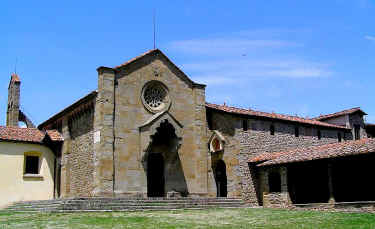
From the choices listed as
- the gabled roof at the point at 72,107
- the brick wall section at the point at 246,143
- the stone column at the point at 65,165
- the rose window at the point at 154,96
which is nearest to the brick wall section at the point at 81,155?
the stone column at the point at 65,165

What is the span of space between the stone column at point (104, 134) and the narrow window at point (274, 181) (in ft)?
37.6

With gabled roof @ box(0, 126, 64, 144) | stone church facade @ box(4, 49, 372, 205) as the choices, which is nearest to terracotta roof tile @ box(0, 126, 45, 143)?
gabled roof @ box(0, 126, 64, 144)

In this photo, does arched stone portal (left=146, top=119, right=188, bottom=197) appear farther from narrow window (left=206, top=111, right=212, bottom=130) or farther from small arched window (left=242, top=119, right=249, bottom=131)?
small arched window (left=242, top=119, right=249, bottom=131)

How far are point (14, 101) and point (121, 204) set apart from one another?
23235 millimetres

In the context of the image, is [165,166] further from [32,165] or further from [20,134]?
[20,134]

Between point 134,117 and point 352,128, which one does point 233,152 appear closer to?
point 134,117

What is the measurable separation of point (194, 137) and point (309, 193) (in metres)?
10.8

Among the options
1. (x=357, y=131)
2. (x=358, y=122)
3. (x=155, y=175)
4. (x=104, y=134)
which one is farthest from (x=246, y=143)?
(x=358, y=122)

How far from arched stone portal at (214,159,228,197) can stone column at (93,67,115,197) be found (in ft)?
30.7

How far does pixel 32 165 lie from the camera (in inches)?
1152

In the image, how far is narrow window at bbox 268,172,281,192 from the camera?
29312 millimetres

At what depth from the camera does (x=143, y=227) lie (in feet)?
43.4

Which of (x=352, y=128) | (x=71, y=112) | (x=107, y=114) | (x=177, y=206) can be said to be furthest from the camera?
(x=352, y=128)

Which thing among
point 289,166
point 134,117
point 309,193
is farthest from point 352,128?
point 134,117
